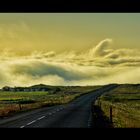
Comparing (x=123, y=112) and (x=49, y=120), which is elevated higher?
(x=49, y=120)

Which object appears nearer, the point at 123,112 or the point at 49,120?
the point at 49,120

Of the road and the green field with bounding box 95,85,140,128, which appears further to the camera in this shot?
the green field with bounding box 95,85,140,128

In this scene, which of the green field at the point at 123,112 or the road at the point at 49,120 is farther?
the green field at the point at 123,112
